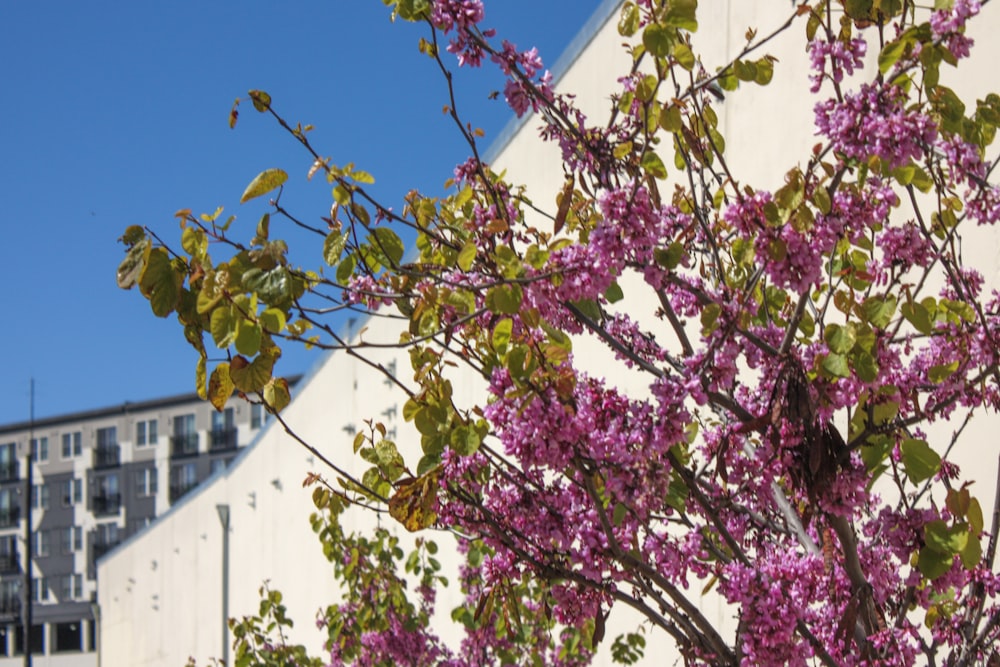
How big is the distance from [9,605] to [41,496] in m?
6.00

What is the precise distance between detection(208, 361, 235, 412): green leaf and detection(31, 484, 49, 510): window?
66787mm

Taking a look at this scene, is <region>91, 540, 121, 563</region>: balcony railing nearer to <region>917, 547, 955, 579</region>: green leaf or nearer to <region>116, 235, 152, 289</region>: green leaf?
<region>116, 235, 152, 289</region>: green leaf

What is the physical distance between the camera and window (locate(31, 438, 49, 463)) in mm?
65125

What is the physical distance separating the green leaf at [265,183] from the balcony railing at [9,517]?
69153mm

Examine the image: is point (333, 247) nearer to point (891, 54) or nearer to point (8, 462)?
point (891, 54)

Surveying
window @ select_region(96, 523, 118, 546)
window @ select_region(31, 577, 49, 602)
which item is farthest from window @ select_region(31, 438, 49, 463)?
window @ select_region(31, 577, 49, 602)

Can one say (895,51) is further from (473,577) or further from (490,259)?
(473,577)

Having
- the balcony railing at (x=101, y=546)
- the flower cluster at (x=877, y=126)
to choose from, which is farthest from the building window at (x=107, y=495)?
the flower cluster at (x=877, y=126)

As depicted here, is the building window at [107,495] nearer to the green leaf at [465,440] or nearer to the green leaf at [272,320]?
the green leaf at [465,440]

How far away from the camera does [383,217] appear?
3.25 metres

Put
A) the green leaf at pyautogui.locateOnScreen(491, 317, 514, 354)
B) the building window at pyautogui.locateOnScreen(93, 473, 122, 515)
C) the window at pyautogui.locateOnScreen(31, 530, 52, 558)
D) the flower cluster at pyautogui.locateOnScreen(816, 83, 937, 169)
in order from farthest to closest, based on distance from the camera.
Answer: the window at pyautogui.locateOnScreen(31, 530, 52, 558) → the building window at pyautogui.locateOnScreen(93, 473, 122, 515) → the green leaf at pyautogui.locateOnScreen(491, 317, 514, 354) → the flower cluster at pyautogui.locateOnScreen(816, 83, 937, 169)

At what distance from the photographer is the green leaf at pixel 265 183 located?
2682mm

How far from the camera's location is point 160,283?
8.27ft

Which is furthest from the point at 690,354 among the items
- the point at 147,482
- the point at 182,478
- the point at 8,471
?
the point at 8,471
